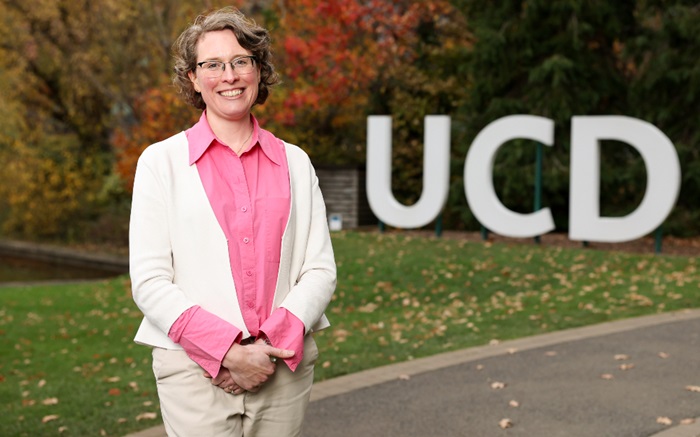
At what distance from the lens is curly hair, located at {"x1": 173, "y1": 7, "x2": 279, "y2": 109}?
2.90 meters

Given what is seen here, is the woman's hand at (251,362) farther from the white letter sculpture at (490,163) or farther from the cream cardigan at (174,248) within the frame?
the white letter sculpture at (490,163)

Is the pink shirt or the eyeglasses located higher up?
the eyeglasses

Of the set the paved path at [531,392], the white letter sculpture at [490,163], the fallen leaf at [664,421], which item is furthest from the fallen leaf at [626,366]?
the white letter sculpture at [490,163]

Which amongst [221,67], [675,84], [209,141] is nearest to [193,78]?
[221,67]

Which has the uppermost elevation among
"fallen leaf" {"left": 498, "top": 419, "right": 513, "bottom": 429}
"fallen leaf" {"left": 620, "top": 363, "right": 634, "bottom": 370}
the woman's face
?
the woman's face

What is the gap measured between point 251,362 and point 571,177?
14205 mm

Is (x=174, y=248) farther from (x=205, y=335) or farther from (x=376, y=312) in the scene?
(x=376, y=312)

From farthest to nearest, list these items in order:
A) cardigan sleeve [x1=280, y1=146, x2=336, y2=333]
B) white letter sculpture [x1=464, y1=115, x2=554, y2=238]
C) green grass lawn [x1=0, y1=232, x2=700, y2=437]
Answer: white letter sculpture [x1=464, y1=115, x2=554, y2=238] < green grass lawn [x1=0, y1=232, x2=700, y2=437] < cardigan sleeve [x1=280, y1=146, x2=336, y2=333]

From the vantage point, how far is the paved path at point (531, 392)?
6020 millimetres

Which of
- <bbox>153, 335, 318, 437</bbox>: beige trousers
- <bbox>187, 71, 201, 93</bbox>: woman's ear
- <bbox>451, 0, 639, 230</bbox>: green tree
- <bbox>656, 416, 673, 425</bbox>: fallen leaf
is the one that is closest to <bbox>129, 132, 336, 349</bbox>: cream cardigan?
<bbox>153, 335, 318, 437</bbox>: beige trousers

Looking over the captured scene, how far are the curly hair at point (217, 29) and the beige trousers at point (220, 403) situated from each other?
0.88 metres

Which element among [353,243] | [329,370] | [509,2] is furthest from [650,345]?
[509,2]

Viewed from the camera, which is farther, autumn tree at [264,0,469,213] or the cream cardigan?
autumn tree at [264,0,469,213]

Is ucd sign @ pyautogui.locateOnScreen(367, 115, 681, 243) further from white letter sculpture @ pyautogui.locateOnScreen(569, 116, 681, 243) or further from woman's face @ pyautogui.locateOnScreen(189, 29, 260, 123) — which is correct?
woman's face @ pyautogui.locateOnScreen(189, 29, 260, 123)
